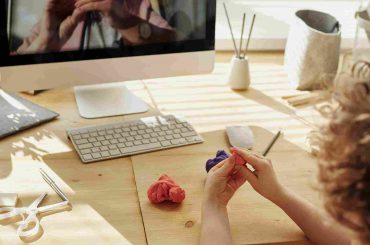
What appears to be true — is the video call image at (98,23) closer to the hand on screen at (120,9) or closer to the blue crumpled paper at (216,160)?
the hand on screen at (120,9)

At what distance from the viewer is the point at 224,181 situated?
3.18ft

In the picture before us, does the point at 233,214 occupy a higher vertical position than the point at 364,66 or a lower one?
lower

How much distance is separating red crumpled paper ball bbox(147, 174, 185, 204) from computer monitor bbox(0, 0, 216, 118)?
1.15 feet

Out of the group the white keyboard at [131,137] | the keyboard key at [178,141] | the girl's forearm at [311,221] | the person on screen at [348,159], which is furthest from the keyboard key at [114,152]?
the person on screen at [348,159]

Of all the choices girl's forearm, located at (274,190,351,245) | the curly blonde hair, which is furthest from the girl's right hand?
the curly blonde hair

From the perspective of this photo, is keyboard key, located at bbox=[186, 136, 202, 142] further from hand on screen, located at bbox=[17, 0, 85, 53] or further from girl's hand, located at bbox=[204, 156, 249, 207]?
hand on screen, located at bbox=[17, 0, 85, 53]

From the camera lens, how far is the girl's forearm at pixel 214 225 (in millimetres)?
875

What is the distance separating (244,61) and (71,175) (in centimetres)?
60

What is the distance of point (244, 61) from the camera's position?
1.44 metres

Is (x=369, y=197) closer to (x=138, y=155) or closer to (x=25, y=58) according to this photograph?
(x=138, y=155)

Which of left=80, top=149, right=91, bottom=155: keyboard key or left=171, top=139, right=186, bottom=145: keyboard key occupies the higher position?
left=80, top=149, right=91, bottom=155: keyboard key

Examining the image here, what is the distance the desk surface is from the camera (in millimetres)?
901

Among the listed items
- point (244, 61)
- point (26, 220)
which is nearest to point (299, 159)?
point (244, 61)

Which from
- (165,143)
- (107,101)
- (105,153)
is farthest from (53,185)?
(107,101)
